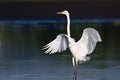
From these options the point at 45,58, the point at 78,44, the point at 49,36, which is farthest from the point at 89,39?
the point at 49,36

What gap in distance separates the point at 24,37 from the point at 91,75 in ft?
38.6

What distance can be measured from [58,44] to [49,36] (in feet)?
37.7

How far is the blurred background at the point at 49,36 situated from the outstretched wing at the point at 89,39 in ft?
2.38

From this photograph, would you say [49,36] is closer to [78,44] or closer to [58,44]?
[78,44]

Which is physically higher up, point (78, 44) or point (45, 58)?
point (78, 44)

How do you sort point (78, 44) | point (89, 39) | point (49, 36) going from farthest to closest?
point (49, 36) < point (78, 44) < point (89, 39)

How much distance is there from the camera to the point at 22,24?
35.5 metres

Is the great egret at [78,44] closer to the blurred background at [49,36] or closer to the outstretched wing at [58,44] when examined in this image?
the outstretched wing at [58,44]

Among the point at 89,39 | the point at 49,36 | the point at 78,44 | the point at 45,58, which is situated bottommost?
the point at 45,58

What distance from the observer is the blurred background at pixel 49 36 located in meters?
17.1

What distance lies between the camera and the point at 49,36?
27.8 m

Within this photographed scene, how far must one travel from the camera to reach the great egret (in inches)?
637

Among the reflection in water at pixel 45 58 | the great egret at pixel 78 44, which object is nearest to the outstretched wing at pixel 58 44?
the great egret at pixel 78 44

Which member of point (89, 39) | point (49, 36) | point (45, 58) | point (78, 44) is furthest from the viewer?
point (49, 36)
